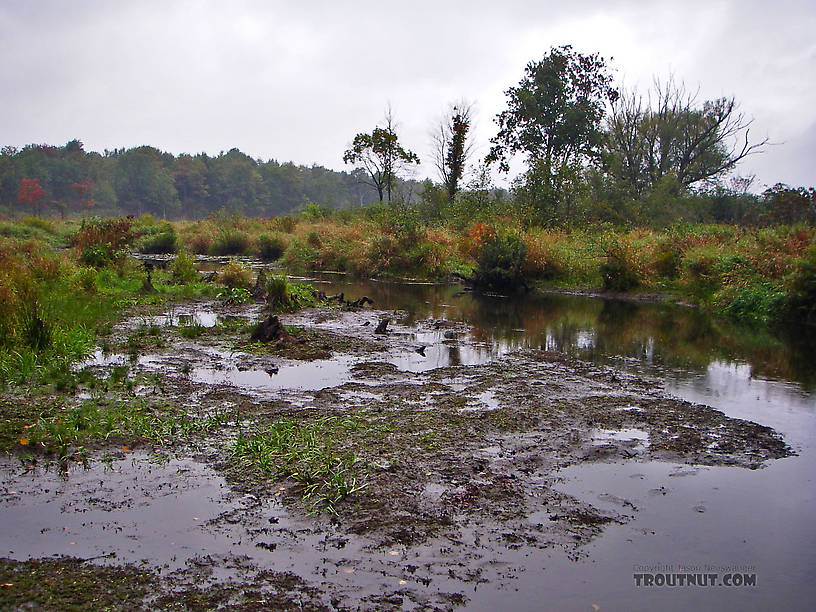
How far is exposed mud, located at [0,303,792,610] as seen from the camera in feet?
13.7

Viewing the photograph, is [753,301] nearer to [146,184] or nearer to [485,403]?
[485,403]

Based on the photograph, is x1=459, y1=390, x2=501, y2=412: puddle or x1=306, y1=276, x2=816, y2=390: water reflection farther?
x1=306, y1=276, x2=816, y2=390: water reflection

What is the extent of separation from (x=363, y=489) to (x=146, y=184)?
351 feet

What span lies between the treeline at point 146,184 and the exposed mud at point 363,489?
2944 inches

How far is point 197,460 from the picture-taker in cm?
613

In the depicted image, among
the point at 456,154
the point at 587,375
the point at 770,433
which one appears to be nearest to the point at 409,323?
the point at 587,375

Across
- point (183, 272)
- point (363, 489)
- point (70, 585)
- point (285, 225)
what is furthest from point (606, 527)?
point (285, 225)

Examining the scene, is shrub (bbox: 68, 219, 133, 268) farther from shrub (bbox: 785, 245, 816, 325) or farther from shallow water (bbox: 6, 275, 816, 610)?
shrub (bbox: 785, 245, 816, 325)

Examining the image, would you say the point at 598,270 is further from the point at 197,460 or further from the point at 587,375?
the point at 197,460

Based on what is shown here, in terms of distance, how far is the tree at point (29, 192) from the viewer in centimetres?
8294

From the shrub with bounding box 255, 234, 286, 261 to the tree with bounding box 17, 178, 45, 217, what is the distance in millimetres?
57282

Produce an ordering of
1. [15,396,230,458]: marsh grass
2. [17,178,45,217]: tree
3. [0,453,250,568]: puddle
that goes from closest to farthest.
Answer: [0,453,250,568]: puddle → [15,396,230,458]: marsh grass → [17,178,45,217]: tree

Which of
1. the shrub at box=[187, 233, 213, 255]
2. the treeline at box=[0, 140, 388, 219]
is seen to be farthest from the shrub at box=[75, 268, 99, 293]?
the treeline at box=[0, 140, 388, 219]

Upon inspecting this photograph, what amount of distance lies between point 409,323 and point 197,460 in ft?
31.4
